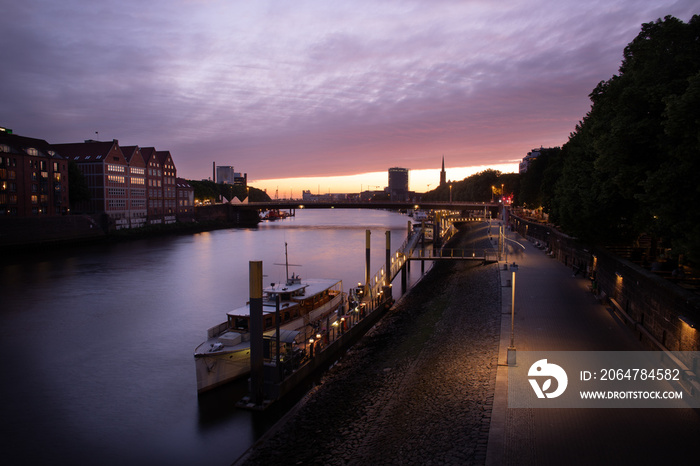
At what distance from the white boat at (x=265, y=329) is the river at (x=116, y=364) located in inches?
34.9

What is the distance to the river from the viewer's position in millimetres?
15562

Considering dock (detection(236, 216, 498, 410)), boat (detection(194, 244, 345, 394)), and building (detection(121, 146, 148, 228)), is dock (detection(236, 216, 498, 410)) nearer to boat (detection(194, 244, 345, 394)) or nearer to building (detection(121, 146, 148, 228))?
boat (detection(194, 244, 345, 394))

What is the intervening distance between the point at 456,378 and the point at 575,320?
336 inches

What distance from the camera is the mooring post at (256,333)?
1590cm

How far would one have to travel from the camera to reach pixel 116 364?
899 inches

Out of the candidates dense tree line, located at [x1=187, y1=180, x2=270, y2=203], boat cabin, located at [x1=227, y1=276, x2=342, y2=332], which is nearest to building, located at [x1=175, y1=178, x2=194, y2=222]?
dense tree line, located at [x1=187, y1=180, x2=270, y2=203]

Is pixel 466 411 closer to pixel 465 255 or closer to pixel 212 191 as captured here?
pixel 465 255

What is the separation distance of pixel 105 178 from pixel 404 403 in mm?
88911

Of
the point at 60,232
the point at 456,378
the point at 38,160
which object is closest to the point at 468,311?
the point at 456,378

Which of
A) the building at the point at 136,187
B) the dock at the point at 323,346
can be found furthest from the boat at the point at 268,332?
the building at the point at 136,187

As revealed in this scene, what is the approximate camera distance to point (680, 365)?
46.8 feet

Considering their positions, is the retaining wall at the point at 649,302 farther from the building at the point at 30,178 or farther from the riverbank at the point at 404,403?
the building at the point at 30,178

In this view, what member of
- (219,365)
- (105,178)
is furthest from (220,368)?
(105,178)

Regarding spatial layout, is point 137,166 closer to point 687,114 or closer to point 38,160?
point 38,160
